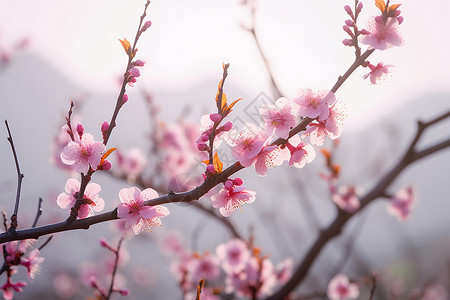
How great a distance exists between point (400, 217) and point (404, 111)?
1357cm

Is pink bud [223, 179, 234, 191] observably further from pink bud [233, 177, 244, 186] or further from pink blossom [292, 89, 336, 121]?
pink blossom [292, 89, 336, 121]

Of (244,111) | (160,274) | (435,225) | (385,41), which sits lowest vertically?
(435,225)

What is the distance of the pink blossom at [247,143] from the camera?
37.4 inches

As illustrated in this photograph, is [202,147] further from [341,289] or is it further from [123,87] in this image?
[341,289]

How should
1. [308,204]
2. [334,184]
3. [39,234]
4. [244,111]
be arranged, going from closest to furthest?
[39,234]
[244,111]
[334,184]
[308,204]

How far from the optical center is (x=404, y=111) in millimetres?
15227

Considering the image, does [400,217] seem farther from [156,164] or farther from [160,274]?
[160,274]

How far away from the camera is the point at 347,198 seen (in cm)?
229

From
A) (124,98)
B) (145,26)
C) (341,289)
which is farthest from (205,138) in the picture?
(341,289)

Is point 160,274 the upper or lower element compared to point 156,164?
lower

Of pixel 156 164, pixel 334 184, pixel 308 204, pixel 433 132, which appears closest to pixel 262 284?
pixel 334 184

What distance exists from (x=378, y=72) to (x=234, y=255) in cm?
172

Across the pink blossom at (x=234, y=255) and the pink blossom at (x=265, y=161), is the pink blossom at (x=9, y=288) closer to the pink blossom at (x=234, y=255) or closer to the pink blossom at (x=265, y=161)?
the pink blossom at (x=265, y=161)

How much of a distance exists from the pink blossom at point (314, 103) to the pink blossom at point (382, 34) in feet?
0.56
